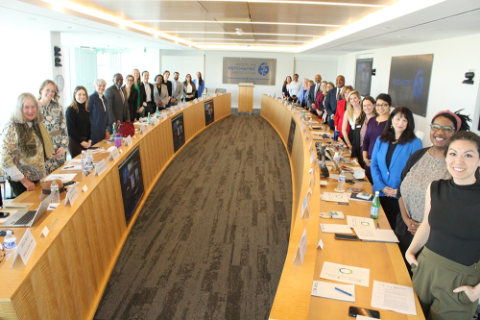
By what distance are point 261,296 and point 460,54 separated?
5846 mm

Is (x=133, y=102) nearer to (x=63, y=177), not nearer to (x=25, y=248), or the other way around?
(x=63, y=177)

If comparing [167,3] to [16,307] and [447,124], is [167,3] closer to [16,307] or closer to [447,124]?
[447,124]

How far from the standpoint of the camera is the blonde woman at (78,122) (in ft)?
14.5

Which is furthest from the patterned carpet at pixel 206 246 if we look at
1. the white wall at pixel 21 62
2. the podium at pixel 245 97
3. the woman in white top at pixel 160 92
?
the podium at pixel 245 97

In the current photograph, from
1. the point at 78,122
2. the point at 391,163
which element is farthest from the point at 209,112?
the point at 391,163

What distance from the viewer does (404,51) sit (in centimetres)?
845

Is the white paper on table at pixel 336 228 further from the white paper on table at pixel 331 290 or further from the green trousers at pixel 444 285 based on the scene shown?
the green trousers at pixel 444 285

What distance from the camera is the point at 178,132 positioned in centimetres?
761

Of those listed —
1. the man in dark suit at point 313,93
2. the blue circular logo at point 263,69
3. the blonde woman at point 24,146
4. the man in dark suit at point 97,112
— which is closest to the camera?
the blonde woman at point 24,146

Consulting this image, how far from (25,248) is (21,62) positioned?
933 cm

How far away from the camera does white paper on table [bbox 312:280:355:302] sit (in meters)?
1.95

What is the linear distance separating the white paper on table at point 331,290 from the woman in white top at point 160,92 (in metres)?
7.74

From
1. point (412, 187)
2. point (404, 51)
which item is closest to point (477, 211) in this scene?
point (412, 187)

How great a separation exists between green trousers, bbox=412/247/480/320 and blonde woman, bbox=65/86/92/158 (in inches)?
160
